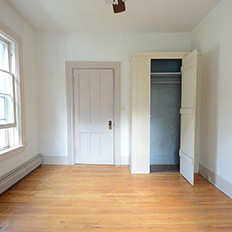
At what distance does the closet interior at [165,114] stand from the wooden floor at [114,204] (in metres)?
0.64

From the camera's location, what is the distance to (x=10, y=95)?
2574 mm

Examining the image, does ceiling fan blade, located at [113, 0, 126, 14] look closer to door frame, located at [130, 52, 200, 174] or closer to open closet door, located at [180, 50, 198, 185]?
door frame, located at [130, 52, 200, 174]

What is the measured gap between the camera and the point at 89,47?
3299 millimetres

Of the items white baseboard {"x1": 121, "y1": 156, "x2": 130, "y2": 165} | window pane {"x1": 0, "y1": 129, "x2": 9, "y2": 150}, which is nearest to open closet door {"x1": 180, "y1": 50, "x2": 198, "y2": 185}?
white baseboard {"x1": 121, "y1": 156, "x2": 130, "y2": 165}

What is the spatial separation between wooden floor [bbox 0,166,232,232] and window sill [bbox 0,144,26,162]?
54cm

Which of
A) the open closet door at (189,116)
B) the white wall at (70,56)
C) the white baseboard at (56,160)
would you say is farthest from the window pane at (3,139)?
the open closet door at (189,116)

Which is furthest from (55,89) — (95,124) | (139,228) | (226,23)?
(226,23)

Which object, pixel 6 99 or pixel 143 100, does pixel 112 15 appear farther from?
pixel 6 99

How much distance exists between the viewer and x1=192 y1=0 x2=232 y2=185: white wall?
221 centimetres

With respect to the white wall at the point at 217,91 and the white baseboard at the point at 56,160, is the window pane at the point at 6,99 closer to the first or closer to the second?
the white baseboard at the point at 56,160

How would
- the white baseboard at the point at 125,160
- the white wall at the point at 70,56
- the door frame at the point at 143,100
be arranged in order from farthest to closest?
the white baseboard at the point at 125,160, the white wall at the point at 70,56, the door frame at the point at 143,100

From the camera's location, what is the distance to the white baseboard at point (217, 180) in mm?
2176

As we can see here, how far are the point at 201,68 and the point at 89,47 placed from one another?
7.69 ft

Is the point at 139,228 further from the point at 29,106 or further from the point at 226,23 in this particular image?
the point at 226,23
